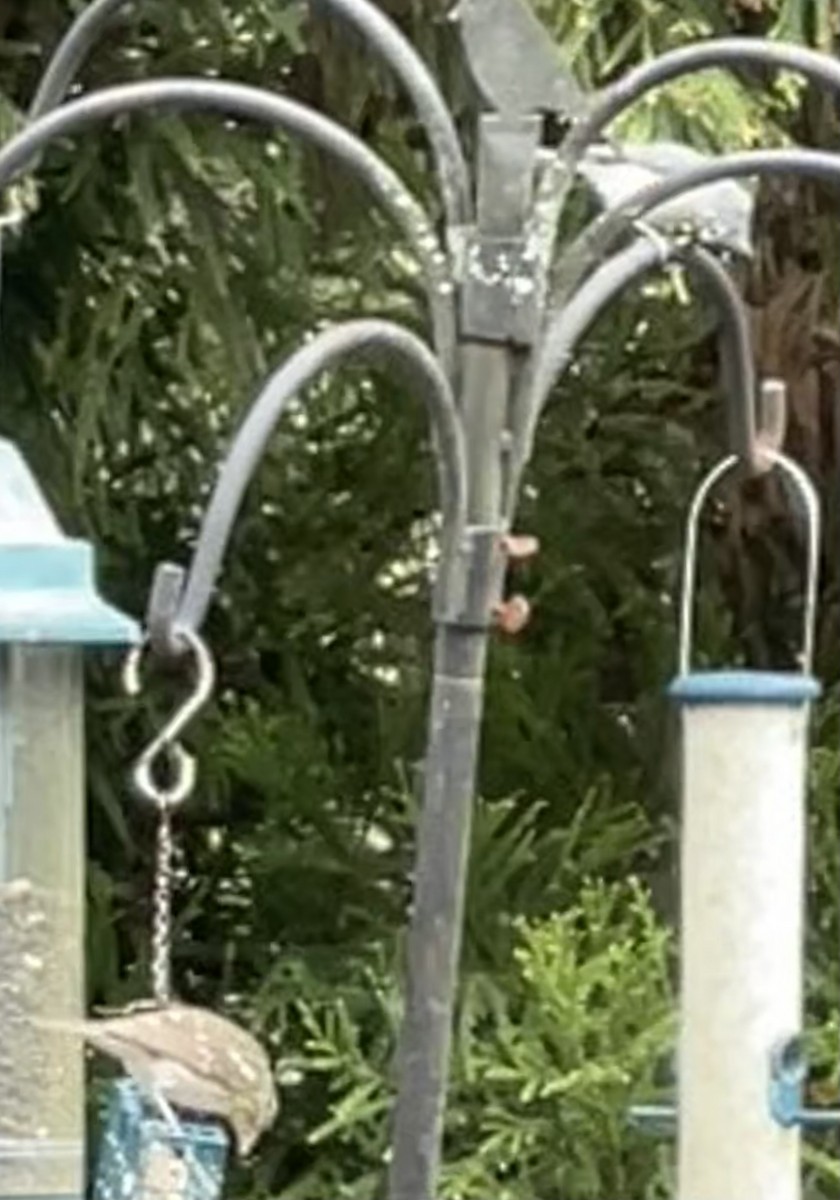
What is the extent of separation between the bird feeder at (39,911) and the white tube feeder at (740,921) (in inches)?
11.8

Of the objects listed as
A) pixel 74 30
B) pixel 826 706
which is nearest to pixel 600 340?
pixel 826 706

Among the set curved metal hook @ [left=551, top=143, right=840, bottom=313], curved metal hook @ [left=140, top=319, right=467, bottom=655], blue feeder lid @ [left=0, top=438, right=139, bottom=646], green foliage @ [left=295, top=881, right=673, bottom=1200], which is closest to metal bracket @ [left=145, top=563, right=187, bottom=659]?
curved metal hook @ [left=140, top=319, right=467, bottom=655]

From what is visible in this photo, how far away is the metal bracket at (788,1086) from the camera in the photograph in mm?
1654

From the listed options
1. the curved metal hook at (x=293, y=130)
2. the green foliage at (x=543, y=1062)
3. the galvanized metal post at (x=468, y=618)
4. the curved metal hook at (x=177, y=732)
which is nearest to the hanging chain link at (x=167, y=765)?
the curved metal hook at (x=177, y=732)

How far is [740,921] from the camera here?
1.65 metres

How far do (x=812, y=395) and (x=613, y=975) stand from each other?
656 mm

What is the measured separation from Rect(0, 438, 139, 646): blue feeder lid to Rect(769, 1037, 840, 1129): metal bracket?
0.38 metres

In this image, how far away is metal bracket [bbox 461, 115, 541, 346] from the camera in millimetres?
1521

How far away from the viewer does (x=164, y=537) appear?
10.5 feet

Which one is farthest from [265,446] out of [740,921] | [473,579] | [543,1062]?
[543,1062]

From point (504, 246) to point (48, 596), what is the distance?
26 cm

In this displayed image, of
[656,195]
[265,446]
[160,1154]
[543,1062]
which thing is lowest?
[543,1062]

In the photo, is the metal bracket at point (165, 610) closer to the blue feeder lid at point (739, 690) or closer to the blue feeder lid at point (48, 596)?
the blue feeder lid at point (48, 596)

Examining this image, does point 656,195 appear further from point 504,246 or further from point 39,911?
point 39,911
